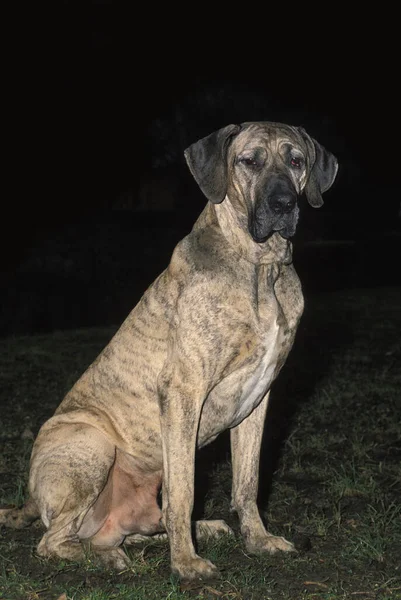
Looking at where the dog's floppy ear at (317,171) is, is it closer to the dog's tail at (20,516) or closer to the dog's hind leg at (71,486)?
the dog's hind leg at (71,486)

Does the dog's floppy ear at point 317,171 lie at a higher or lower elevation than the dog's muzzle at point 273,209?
higher

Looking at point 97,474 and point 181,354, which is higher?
point 181,354

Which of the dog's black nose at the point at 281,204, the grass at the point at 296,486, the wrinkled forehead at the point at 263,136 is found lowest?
the grass at the point at 296,486

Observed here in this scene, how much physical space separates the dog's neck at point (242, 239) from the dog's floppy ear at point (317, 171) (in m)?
0.32

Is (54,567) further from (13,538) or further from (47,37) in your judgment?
(47,37)

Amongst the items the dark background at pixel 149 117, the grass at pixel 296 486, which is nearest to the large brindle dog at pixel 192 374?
the grass at pixel 296 486

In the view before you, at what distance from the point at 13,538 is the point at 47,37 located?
1311 centimetres

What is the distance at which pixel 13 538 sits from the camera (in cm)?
418

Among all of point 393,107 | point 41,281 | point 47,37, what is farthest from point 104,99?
point 393,107

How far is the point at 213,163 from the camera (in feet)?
→ 12.7

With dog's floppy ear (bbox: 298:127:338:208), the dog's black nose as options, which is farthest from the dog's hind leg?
dog's floppy ear (bbox: 298:127:338:208)

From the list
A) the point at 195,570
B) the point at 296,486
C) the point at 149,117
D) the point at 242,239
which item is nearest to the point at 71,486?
the point at 195,570

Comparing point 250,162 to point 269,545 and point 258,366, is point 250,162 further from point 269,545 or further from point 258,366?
point 269,545

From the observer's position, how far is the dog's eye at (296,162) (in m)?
3.91
